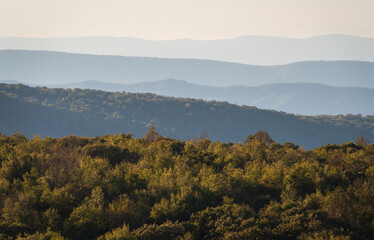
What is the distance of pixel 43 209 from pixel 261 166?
647 inches

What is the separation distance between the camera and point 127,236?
2094 centimetres

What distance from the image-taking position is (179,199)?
2617 cm

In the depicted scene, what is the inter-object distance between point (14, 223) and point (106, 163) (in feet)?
31.4

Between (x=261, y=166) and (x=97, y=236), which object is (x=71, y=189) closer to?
(x=97, y=236)

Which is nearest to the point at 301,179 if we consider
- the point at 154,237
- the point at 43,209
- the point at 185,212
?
the point at 185,212

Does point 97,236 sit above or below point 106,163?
below

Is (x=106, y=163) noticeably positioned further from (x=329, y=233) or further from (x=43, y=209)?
(x=329, y=233)

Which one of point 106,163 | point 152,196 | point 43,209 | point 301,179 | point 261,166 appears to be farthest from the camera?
point 261,166

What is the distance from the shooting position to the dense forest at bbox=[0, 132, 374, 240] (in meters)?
22.9

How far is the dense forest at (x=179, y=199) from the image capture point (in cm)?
2288

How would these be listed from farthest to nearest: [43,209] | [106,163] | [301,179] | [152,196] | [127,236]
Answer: [106,163] → [301,179] → [152,196] → [43,209] → [127,236]

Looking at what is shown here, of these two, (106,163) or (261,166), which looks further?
(261,166)

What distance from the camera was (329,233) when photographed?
71.0 ft

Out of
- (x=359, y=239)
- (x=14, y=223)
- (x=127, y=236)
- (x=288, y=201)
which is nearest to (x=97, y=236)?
(x=127, y=236)
